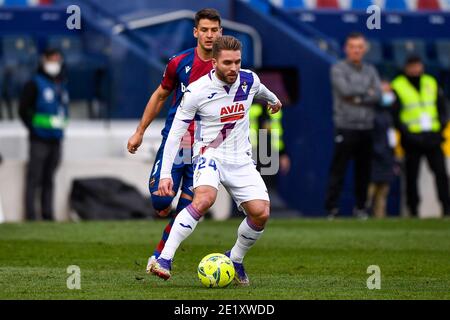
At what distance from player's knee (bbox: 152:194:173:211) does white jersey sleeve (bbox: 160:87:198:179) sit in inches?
Result: 26.3

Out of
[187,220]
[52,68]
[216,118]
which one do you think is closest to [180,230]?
[187,220]

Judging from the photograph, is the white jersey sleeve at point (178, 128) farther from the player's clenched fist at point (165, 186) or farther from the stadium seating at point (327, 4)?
the stadium seating at point (327, 4)

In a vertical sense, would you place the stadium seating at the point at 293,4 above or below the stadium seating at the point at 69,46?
above

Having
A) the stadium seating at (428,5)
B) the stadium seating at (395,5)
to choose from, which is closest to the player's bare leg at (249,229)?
the stadium seating at (395,5)

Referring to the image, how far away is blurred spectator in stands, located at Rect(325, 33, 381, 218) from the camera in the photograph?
16.8m

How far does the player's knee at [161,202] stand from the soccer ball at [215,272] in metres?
0.99

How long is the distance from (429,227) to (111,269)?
231 inches

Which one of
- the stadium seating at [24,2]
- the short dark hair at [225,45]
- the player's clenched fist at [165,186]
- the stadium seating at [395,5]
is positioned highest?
the short dark hair at [225,45]

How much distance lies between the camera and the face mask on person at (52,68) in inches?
686

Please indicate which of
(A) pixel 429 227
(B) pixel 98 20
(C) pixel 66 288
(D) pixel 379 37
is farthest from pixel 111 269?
(D) pixel 379 37

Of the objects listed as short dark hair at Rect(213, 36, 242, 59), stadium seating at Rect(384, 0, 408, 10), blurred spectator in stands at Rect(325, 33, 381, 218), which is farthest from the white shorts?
stadium seating at Rect(384, 0, 408, 10)

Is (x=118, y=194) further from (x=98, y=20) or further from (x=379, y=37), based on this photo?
(x=379, y=37)

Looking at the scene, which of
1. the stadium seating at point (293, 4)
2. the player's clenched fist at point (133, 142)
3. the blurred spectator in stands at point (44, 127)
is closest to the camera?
the player's clenched fist at point (133, 142)

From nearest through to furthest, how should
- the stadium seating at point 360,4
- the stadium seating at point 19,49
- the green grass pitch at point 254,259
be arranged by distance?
the green grass pitch at point 254,259
the stadium seating at point 19,49
the stadium seating at point 360,4
